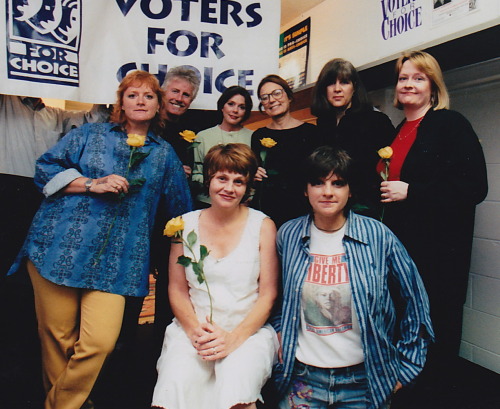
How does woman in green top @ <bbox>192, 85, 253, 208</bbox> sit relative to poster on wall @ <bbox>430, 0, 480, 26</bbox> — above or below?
below

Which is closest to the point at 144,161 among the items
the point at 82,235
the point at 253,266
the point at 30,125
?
the point at 82,235

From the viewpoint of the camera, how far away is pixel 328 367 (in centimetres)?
161


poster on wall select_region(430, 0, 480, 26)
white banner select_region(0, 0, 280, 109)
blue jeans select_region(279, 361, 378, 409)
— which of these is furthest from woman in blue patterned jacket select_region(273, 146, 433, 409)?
poster on wall select_region(430, 0, 480, 26)

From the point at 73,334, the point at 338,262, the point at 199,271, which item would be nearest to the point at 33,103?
the point at 73,334

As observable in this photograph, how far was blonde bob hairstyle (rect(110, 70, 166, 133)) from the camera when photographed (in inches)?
80.1

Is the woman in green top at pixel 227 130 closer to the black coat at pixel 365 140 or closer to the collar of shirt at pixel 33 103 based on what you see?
the black coat at pixel 365 140

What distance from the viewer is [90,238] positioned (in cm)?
191

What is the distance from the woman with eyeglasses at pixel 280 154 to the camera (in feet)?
7.16

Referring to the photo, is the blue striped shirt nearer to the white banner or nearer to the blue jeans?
the blue jeans

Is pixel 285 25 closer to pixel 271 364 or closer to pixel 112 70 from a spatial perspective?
pixel 112 70

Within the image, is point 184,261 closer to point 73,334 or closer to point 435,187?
point 73,334

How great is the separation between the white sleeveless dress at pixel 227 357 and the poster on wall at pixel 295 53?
3.37 meters

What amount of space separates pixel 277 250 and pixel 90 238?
79 cm

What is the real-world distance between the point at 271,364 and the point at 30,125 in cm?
186
